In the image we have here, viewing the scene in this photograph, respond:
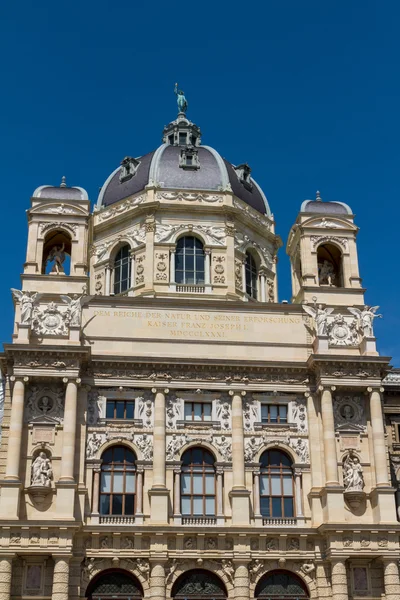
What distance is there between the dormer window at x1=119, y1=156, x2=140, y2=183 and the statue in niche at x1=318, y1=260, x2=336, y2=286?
12738mm

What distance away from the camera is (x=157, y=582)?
34.3 m

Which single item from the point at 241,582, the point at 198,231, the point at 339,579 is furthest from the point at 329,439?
the point at 198,231

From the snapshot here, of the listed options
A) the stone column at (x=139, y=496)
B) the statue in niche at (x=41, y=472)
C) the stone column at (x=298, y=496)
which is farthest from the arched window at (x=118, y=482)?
the stone column at (x=298, y=496)

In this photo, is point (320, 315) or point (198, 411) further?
point (320, 315)

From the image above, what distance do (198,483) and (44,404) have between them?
7.07 meters

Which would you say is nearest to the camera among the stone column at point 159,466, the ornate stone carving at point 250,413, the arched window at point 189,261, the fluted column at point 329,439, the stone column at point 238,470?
the stone column at point 159,466

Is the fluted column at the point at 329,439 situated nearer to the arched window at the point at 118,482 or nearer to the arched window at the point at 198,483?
the arched window at the point at 198,483

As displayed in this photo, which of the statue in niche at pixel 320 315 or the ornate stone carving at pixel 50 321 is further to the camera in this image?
the statue in niche at pixel 320 315

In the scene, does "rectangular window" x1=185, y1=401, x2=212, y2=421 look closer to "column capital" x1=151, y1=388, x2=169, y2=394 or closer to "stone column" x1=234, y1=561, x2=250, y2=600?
"column capital" x1=151, y1=388, x2=169, y2=394

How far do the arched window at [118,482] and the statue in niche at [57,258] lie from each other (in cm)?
896

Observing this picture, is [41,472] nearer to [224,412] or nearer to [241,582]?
[224,412]

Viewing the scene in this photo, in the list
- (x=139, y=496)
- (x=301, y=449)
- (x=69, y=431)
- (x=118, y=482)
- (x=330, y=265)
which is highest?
(x=330, y=265)

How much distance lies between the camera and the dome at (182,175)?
4862cm

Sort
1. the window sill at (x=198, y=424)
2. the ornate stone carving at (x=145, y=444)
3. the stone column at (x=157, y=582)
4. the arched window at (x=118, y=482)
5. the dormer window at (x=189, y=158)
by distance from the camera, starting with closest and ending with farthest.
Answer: the stone column at (x=157, y=582) → the arched window at (x=118, y=482) → the ornate stone carving at (x=145, y=444) → the window sill at (x=198, y=424) → the dormer window at (x=189, y=158)
